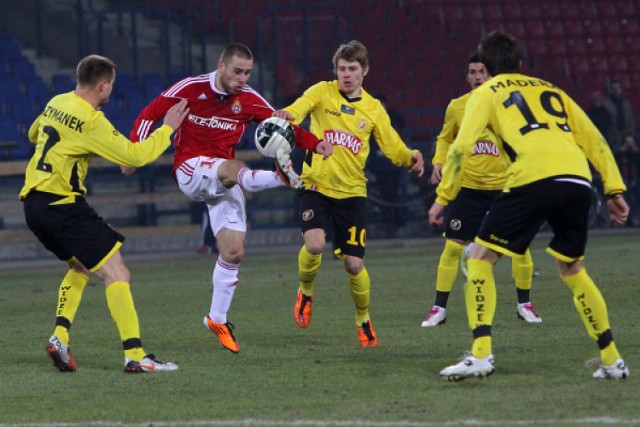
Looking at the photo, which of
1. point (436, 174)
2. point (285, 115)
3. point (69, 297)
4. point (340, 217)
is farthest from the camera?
point (436, 174)

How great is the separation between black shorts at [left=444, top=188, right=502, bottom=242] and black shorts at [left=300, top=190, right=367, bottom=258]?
1179 millimetres

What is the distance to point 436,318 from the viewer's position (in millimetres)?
10133

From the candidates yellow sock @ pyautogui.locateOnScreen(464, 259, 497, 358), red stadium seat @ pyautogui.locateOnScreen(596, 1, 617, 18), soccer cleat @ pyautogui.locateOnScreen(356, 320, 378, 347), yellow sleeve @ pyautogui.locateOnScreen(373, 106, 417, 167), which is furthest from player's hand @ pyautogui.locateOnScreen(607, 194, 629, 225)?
red stadium seat @ pyautogui.locateOnScreen(596, 1, 617, 18)

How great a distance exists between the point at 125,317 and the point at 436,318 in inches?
124

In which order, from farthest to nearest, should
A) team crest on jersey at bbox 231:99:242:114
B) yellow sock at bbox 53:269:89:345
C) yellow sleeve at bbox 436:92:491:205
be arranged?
1. team crest on jersey at bbox 231:99:242:114
2. yellow sock at bbox 53:269:89:345
3. yellow sleeve at bbox 436:92:491:205

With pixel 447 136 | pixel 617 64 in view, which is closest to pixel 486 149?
pixel 447 136

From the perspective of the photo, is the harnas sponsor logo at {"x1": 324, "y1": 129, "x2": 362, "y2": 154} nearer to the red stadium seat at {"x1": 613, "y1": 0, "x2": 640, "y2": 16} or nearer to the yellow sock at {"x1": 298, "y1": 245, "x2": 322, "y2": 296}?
the yellow sock at {"x1": 298, "y1": 245, "x2": 322, "y2": 296}

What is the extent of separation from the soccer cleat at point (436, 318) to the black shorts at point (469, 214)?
65cm

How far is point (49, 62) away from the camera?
74.7ft

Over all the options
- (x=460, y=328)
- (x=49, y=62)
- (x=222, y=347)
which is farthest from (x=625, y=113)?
(x=222, y=347)

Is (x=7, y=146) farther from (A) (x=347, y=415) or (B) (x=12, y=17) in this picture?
(A) (x=347, y=415)

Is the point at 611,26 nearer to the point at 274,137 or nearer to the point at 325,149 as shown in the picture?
the point at 325,149

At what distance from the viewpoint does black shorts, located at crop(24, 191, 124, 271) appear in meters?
7.84

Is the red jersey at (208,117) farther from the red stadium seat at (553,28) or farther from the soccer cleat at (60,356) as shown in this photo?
the red stadium seat at (553,28)
